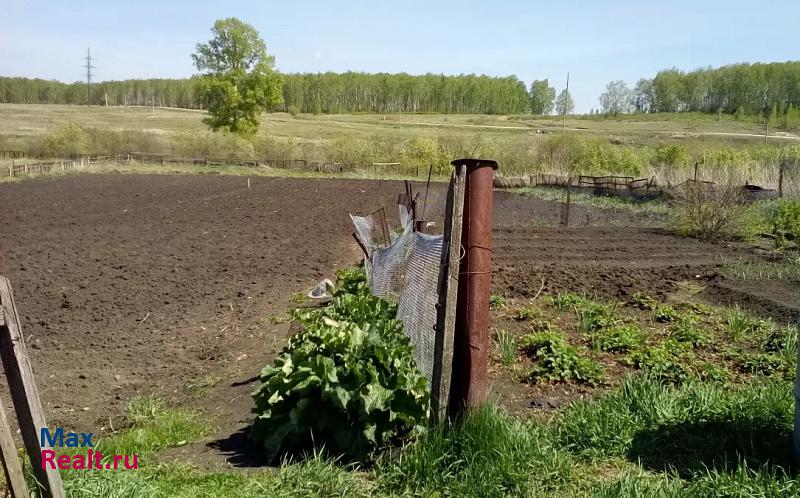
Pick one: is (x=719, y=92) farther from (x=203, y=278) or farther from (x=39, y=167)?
(x=203, y=278)

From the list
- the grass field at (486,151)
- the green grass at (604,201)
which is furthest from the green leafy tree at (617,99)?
the green grass at (604,201)

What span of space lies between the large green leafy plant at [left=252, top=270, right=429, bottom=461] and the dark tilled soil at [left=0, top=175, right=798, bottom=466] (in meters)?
0.50

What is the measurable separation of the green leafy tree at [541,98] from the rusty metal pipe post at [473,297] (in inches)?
5776

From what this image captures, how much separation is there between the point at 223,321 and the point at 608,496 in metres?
6.26

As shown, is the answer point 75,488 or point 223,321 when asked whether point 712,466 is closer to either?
point 75,488

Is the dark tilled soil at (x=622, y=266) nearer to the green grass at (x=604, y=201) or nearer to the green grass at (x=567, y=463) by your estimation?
the green grass at (x=567, y=463)

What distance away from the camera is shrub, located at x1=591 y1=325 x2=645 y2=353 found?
6.16 m

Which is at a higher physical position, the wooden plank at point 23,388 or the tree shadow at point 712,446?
the wooden plank at point 23,388

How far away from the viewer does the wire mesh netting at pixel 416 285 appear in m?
→ 4.86

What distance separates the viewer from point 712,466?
157 inches

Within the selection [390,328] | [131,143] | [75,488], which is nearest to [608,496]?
[390,328]

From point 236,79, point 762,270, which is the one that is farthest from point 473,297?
point 236,79

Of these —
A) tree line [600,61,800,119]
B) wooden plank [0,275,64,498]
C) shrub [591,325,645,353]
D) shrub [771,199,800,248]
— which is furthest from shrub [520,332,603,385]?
tree line [600,61,800,119]

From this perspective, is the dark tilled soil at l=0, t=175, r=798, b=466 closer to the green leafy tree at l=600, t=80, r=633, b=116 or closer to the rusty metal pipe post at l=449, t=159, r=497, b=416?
the rusty metal pipe post at l=449, t=159, r=497, b=416
